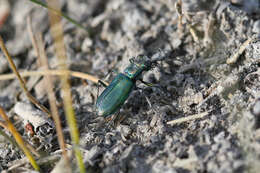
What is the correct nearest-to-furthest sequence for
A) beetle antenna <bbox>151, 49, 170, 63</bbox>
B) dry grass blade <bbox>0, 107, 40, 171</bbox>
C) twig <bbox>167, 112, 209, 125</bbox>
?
dry grass blade <bbox>0, 107, 40, 171</bbox> → twig <bbox>167, 112, 209, 125</bbox> → beetle antenna <bbox>151, 49, 170, 63</bbox>

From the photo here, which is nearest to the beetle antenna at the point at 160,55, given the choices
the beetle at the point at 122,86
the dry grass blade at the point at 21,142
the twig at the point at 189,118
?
the beetle at the point at 122,86

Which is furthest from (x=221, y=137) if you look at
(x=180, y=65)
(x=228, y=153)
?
(x=180, y=65)

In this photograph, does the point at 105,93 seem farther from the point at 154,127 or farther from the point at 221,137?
the point at 221,137

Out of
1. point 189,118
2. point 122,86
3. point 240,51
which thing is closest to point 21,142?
point 122,86

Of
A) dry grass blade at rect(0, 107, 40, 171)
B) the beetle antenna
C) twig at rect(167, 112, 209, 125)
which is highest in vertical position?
the beetle antenna

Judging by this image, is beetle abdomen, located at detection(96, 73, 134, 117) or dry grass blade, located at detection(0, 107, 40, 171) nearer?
dry grass blade, located at detection(0, 107, 40, 171)

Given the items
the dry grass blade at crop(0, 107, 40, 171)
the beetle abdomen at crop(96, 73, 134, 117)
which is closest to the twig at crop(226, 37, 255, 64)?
the beetle abdomen at crop(96, 73, 134, 117)

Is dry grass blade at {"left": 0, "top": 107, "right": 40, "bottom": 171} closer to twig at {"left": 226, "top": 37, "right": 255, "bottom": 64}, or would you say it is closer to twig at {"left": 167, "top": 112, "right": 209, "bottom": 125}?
twig at {"left": 167, "top": 112, "right": 209, "bottom": 125}

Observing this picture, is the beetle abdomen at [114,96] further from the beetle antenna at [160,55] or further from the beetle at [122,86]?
the beetle antenna at [160,55]

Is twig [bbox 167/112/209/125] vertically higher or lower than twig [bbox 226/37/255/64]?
lower

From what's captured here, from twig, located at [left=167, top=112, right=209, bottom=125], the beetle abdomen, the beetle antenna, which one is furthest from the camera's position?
the beetle antenna
